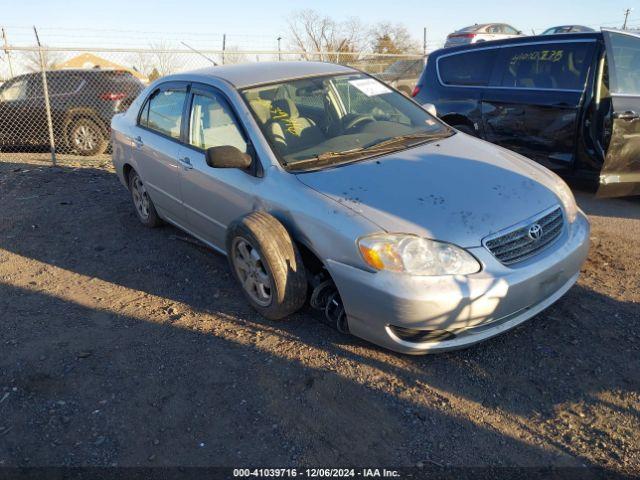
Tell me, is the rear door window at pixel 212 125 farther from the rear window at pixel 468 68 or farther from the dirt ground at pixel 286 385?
the rear window at pixel 468 68

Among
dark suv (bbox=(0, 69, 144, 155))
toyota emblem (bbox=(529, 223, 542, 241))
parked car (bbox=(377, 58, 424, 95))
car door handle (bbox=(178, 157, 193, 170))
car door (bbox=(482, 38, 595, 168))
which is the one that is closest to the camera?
toyota emblem (bbox=(529, 223, 542, 241))

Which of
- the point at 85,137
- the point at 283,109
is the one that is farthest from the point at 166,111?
Answer: the point at 85,137

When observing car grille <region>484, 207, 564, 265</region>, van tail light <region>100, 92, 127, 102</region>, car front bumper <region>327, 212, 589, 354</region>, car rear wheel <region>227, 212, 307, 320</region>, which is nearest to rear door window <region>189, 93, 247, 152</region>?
car rear wheel <region>227, 212, 307, 320</region>

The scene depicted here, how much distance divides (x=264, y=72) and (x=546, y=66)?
336 centimetres

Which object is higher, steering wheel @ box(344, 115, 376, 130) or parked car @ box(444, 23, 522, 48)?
parked car @ box(444, 23, 522, 48)

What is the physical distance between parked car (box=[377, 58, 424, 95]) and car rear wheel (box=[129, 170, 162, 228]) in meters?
11.2

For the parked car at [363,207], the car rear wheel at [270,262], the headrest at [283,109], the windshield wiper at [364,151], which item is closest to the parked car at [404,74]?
the parked car at [363,207]

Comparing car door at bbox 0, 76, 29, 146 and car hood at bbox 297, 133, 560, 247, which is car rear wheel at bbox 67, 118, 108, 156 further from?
car hood at bbox 297, 133, 560, 247

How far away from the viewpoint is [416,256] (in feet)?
9.27

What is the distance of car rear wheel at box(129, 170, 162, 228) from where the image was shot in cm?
534

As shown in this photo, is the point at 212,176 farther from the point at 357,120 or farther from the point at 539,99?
the point at 539,99

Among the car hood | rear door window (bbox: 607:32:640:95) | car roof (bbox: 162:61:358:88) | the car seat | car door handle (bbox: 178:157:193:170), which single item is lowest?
car door handle (bbox: 178:157:193:170)

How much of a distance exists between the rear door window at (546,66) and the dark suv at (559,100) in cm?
1

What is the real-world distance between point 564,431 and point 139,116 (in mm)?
4536
